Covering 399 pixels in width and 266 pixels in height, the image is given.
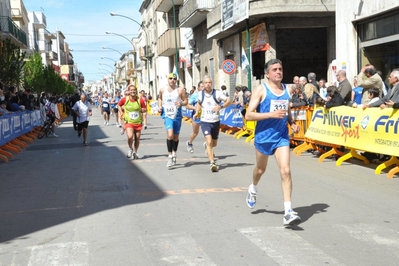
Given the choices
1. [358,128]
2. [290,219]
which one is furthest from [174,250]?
[358,128]

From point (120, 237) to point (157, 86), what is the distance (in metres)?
58.7

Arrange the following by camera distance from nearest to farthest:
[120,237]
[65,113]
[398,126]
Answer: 1. [120,237]
2. [398,126]
3. [65,113]

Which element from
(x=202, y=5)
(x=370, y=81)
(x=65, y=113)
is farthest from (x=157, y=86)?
(x=370, y=81)

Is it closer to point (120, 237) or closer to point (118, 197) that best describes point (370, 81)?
point (118, 197)

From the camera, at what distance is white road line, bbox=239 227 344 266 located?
495 centimetres

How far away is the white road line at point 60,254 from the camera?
5.10 metres

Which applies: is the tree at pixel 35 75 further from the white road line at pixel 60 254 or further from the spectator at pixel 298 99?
the white road line at pixel 60 254

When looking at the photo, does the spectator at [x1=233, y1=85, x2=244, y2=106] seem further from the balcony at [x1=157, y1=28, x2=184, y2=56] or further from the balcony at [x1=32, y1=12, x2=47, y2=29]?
the balcony at [x1=32, y1=12, x2=47, y2=29]

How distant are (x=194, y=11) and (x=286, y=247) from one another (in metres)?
28.8

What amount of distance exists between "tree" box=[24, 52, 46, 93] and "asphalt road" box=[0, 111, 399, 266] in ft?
125

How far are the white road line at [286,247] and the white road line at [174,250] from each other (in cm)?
62

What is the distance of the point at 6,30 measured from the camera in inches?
1615

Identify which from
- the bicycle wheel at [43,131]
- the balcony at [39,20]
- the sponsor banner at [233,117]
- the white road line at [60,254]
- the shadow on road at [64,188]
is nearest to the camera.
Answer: the white road line at [60,254]

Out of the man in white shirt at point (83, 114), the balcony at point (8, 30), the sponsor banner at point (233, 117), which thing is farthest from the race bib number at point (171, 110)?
the balcony at point (8, 30)
